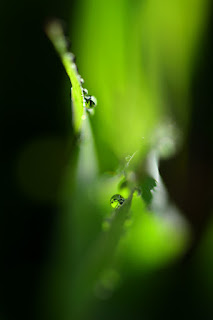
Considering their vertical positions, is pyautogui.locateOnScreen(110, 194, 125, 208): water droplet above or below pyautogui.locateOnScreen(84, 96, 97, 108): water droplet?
below

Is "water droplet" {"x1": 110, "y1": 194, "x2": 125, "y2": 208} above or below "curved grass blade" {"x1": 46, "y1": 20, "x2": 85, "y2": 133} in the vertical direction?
below

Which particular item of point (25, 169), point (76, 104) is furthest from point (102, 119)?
point (25, 169)

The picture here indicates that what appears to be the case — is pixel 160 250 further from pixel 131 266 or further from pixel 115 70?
pixel 115 70

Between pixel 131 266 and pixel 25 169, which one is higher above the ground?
pixel 25 169

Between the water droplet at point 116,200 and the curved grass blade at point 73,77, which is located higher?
the curved grass blade at point 73,77

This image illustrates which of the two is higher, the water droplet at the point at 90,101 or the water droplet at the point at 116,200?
the water droplet at the point at 90,101
